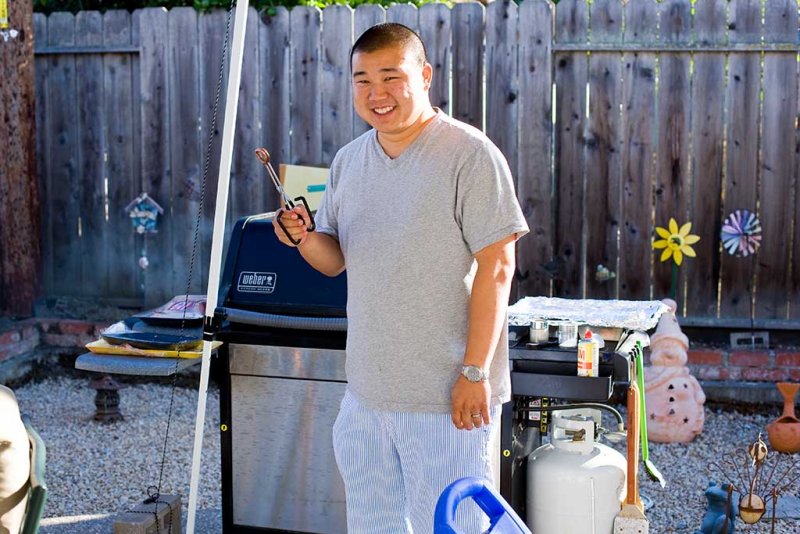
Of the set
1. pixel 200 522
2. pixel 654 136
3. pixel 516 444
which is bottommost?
pixel 200 522

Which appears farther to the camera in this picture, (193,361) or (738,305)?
(738,305)

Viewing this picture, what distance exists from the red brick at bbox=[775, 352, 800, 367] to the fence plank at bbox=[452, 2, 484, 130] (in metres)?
2.03

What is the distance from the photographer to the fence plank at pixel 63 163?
6.75 meters

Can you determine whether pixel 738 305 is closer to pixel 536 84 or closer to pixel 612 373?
pixel 536 84

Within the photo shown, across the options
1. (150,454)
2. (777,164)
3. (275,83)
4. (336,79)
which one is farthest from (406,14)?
→ (150,454)

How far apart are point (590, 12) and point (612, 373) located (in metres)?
3.10

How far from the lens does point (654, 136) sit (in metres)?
5.94

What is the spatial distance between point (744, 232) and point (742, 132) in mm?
536

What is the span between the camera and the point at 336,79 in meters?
6.28

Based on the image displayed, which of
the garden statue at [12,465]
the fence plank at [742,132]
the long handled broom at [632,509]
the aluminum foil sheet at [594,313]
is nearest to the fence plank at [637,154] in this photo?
the fence plank at [742,132]

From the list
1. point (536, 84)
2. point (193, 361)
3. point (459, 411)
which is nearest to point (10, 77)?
point (536, 84)

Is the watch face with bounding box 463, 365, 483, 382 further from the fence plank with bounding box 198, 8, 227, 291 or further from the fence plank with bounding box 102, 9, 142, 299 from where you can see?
the fence plank with bounding box 102, 9, 142, 299

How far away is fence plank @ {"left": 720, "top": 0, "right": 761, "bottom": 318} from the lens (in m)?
5.76

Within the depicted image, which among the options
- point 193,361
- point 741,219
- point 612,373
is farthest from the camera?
point 741,219
